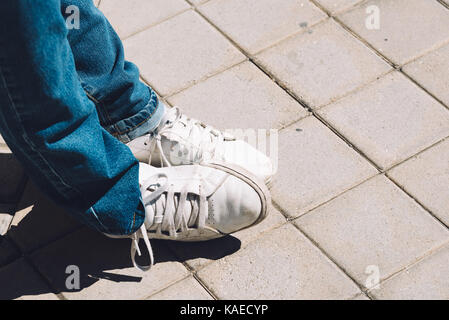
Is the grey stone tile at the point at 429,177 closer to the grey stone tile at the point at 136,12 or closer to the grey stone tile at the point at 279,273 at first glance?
the grey stone tile at the point at 279,273

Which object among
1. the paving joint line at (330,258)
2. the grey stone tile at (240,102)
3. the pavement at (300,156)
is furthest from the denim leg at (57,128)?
the grey stone tile at (240,102)

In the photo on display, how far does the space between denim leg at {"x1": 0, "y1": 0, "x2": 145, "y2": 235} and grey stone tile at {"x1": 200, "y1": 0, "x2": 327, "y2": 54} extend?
1.05 metres

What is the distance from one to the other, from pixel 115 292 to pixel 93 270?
118 millimetres

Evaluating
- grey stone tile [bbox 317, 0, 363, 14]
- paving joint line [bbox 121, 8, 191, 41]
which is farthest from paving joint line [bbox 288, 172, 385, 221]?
paving joint line [bbox 121, 8, 191, 41]

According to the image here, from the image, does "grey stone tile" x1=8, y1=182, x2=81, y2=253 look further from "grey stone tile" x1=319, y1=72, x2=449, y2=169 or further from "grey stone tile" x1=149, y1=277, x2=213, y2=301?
"grey stone tile" x1=319, y1=72, x2=449, y2=169

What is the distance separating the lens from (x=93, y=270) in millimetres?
2379

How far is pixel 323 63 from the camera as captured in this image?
2.98 meters

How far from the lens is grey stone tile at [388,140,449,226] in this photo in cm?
249

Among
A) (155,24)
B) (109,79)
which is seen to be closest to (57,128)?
(109,79)

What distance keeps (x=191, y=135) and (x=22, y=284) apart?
0.72m

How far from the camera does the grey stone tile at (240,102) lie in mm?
2783

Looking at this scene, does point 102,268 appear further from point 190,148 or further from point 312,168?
point 312,168
